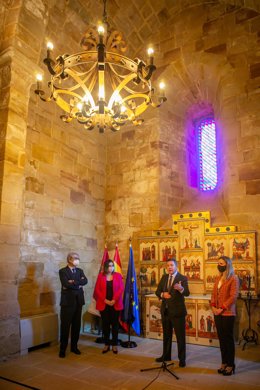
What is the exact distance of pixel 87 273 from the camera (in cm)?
630

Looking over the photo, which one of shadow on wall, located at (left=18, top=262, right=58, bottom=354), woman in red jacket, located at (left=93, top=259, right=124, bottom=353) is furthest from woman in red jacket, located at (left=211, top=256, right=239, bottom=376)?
shadow on wall, located at (left=18, top=262, right=58, bottom=354)

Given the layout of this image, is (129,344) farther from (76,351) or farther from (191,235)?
(191,235)

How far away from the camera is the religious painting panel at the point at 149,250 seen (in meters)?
6.21

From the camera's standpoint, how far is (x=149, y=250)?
6266mm

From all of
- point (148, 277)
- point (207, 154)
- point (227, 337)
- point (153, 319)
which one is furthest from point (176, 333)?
point (207, 154)

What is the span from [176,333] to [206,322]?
1294 mm

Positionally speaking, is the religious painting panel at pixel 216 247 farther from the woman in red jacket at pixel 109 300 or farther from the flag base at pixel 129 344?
the flag base at pixel 129 344

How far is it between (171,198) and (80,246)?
2025mm

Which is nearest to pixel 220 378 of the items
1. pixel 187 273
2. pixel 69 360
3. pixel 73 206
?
pixel 69 360

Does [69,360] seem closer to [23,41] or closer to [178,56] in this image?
[23,41]

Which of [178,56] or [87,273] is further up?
[178,56]

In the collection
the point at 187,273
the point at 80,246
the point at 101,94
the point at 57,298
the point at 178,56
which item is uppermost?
the point at 178,56

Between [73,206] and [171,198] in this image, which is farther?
[171,198]

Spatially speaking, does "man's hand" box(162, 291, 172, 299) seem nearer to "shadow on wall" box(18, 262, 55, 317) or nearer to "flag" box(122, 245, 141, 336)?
"flag" box(122, 245, 141, 336)
